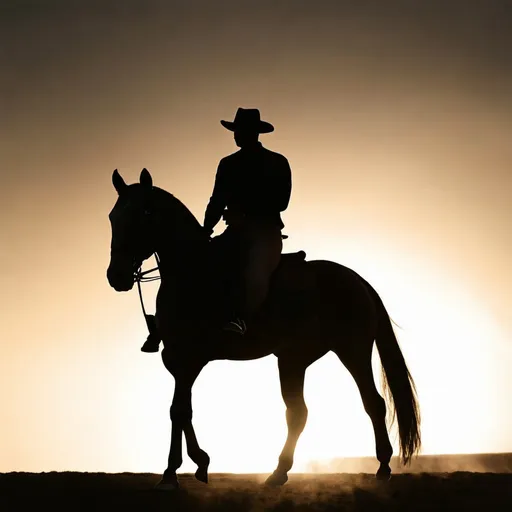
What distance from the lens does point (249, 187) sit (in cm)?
1185

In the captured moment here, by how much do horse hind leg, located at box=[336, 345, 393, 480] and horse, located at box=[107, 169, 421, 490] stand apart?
0.01 m

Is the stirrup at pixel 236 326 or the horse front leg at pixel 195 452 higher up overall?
the stirrup at pixel 236 326

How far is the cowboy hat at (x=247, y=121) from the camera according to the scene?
12.1 metres

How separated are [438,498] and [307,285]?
338 centimetres

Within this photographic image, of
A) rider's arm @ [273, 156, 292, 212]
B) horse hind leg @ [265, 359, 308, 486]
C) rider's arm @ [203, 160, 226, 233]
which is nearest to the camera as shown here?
rider's arm @ [203, 160, 226, 233]

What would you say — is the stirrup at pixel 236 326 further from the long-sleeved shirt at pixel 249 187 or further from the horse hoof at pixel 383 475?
the horse hoof at pixel 383 475

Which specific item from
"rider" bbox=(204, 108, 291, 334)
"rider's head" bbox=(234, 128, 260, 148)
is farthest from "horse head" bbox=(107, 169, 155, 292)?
"rider's head" bbox=(234, 128, 260, 148)

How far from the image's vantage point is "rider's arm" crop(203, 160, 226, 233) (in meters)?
11.8

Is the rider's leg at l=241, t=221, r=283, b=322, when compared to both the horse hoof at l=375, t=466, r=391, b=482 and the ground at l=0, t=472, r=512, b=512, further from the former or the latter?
the horse hoof at l=375, t=466, r=391, b=482

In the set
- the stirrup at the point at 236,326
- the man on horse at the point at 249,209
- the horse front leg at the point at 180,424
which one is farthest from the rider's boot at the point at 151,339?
the stirrup at the point at 236,326

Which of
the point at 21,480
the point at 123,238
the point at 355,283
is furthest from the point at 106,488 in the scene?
the point at 355,283

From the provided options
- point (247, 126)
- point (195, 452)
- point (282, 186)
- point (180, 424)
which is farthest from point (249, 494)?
point (247, 126)

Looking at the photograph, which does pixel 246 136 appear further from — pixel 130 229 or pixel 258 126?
pixel 130 229

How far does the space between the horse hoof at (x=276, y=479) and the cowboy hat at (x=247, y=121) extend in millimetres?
4338
